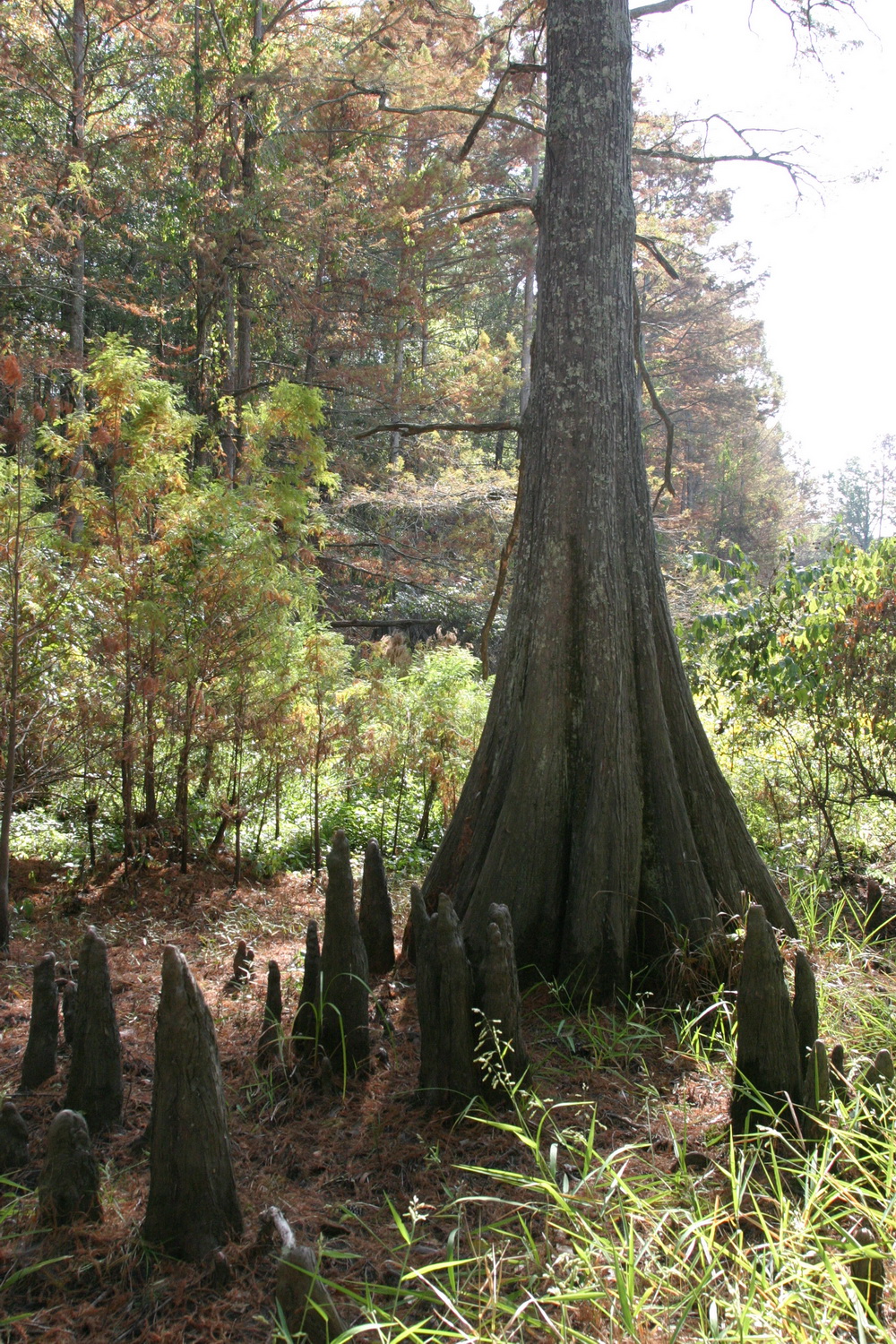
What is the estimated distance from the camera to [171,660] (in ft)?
17.9

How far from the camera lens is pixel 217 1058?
7.00ft

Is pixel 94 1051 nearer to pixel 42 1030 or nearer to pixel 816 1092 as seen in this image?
pixel 42 1030

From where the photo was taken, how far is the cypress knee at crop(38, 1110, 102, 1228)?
211 cm

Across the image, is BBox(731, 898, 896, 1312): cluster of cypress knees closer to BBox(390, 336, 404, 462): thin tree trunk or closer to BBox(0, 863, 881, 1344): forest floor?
BBox(0, 863, 881, 1344): forest floor

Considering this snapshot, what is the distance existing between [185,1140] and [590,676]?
247 centimetres

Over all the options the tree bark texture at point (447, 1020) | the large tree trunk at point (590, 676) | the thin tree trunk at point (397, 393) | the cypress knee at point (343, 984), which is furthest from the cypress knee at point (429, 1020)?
the thin tree trunk at point (397, 393)

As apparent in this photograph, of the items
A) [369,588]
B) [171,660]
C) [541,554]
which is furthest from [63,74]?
[541,554]

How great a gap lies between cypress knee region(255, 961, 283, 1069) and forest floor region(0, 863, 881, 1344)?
0.24ft

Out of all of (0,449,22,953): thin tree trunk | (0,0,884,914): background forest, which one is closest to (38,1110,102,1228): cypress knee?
(0,449,22,953): thin tree trunk

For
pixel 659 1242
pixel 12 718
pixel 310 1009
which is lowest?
pixel 659 1242

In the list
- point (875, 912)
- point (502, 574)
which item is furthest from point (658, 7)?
point (875, 912)

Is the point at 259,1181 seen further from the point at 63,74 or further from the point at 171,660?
the point at 63,74

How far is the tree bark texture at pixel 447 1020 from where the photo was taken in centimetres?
264

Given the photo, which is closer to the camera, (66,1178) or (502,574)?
(66,1178)
